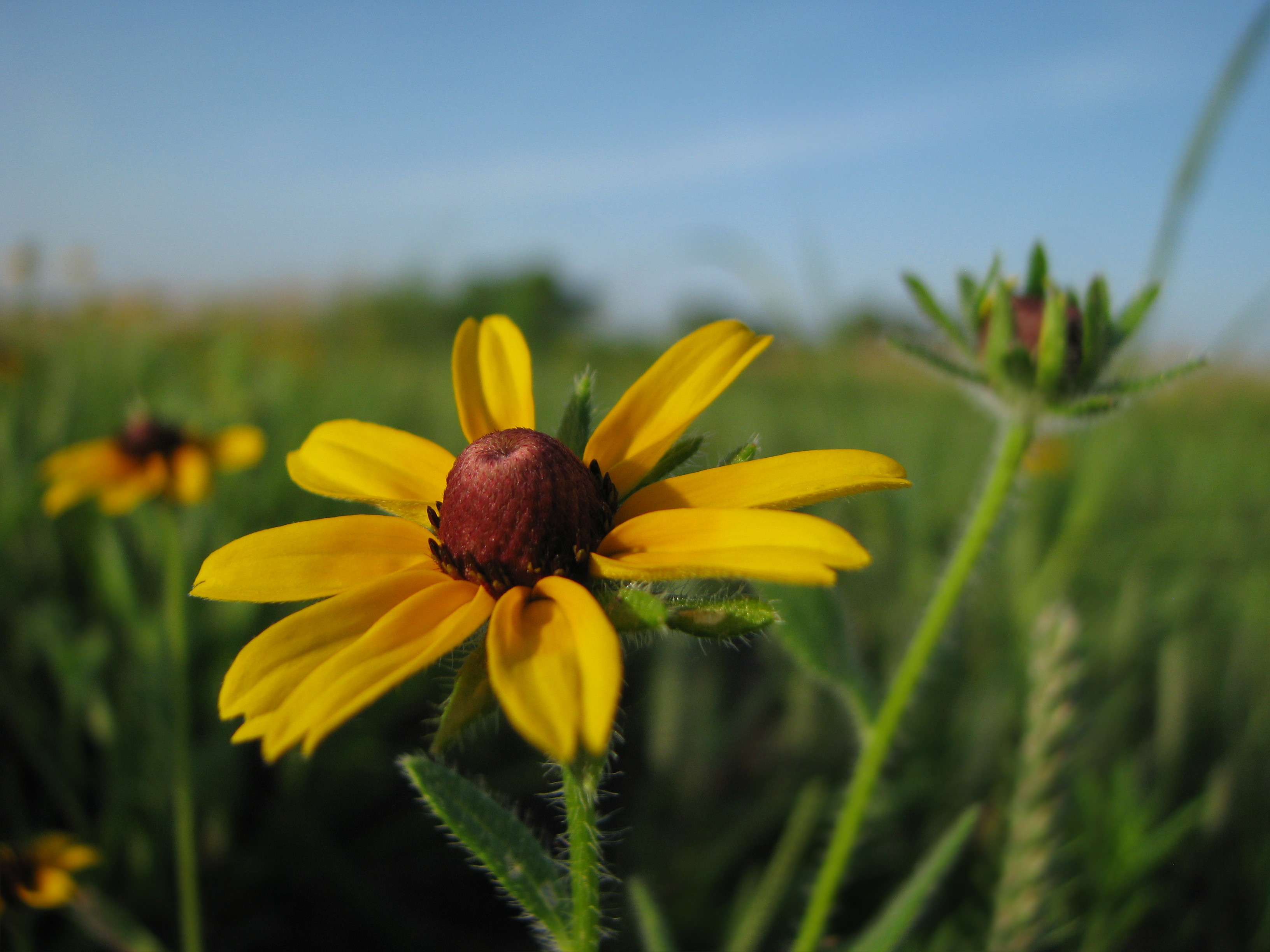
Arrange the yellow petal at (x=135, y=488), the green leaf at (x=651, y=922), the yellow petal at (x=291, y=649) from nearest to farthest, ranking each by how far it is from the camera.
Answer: the yellow petal at (x=291, y=649) → the green leaf at (x=651, y=922) → the yellow petal at (x=135, y=488)

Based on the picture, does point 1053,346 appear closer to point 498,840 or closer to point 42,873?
point 498,840

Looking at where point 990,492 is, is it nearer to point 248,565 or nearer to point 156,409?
point 248,565

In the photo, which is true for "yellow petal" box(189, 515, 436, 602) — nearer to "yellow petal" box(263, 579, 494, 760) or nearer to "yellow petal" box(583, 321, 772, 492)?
"yellow petal" box(263, 579, 494, 760)

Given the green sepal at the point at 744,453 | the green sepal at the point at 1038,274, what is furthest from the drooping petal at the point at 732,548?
the green sepal at the point at 1038,274

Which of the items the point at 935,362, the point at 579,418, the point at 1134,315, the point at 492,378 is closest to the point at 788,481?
the point at 579,418

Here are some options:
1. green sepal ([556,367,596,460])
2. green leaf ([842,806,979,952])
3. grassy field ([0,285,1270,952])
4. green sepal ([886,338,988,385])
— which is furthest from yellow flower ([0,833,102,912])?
green sepal ([886,338,988,385])

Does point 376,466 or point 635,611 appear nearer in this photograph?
point 635,611

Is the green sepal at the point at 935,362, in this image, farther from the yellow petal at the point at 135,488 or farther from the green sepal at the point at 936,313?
the yellow petal at the point at 135,488
